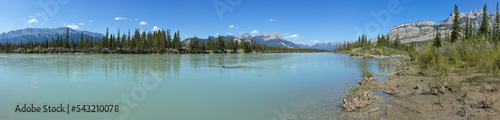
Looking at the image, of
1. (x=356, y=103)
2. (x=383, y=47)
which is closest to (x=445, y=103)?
(x=356, y=103)

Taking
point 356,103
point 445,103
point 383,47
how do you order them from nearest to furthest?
1. point 445,103
2. point 356,103
3. point 383,47

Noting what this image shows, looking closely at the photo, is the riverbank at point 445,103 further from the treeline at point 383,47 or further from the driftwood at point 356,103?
the treeline at point 383,47

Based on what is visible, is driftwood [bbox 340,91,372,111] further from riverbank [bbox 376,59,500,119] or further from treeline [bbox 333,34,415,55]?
treeline [bbox 333,34,415,55]

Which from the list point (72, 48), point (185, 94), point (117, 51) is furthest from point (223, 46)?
point (185, 94)

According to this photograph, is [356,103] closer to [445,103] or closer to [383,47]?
[445,103]

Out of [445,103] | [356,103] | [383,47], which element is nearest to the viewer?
[445,103]

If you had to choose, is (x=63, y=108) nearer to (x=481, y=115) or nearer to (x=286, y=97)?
(x=286, y=97)

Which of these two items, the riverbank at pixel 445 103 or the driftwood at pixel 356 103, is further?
the driftwood at pixel 356 103

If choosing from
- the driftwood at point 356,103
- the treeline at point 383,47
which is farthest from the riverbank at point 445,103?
the treeline at point 383,47

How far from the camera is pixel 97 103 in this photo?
10.7m

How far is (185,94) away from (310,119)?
770 cm

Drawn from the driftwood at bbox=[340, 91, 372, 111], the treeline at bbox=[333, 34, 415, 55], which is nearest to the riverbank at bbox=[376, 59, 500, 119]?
the driftwood at bbox=[340, 91, 372, 111]

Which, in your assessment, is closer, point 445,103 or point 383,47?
point 445,103

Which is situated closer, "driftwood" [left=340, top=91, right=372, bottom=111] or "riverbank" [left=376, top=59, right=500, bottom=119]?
"riverbank" [left=376, top=59, right=500, bottom=119]
